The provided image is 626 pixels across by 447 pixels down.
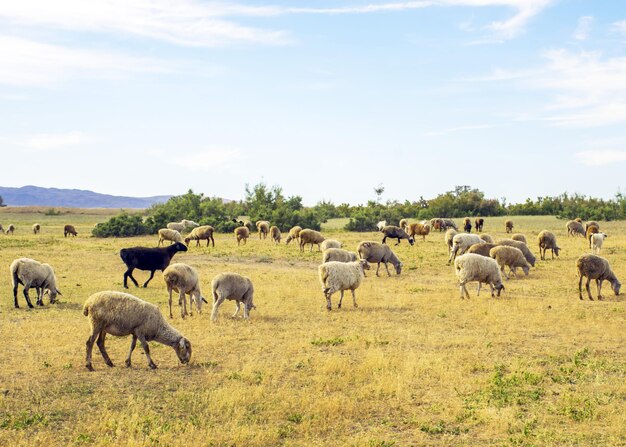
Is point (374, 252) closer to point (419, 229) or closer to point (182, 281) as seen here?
point (182, 281)

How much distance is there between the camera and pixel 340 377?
11.1 metres

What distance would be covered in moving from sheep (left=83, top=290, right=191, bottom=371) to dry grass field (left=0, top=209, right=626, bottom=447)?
1.24 feet

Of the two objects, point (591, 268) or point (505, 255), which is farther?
point (505, 255)

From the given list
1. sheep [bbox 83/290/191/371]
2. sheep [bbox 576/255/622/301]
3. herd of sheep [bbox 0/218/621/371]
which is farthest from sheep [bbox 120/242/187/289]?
sheep [bbox 576/255/622/301]

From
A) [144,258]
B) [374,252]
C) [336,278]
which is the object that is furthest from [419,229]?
[336,278]

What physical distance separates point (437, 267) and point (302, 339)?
16423 mm

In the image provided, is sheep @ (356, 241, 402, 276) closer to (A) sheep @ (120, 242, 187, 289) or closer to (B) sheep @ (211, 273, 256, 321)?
(A) sheep @ (120, 242, 187, 289)

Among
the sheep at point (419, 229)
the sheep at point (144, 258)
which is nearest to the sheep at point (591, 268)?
the sheep at point (144, 258)

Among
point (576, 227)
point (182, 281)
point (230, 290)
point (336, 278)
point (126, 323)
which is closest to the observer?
point (126, 323)

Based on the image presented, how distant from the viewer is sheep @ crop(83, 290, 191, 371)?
38.2 ft

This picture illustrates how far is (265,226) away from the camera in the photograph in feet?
164

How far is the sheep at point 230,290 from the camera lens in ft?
53.6

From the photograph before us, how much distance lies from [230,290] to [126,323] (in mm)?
5012

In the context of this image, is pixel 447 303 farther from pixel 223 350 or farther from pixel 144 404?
pixel 144 404
